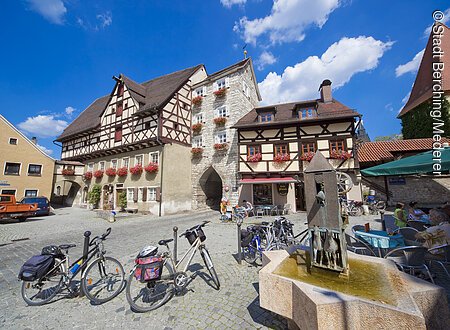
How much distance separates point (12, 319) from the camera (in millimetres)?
2943

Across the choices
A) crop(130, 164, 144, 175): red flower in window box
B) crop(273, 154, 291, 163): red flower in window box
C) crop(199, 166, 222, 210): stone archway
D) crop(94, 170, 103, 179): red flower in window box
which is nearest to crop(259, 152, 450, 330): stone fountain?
crop(273, 154, 291, 163): red flower in window box

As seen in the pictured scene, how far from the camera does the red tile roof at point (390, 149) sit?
13.4m

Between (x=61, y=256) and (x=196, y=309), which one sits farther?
(x=61, y=256)

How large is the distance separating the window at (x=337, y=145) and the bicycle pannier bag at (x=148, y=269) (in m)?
13.5

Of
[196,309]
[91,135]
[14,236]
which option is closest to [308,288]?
[196,309]

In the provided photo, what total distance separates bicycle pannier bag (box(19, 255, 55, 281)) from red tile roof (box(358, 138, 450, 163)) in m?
16.6

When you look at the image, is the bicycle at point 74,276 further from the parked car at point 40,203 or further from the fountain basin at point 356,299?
the parked car at point 40,203

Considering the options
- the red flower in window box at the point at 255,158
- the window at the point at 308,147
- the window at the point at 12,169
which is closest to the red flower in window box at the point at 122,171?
the window at the point at 12,169

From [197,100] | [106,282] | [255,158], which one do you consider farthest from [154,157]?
[106,282]

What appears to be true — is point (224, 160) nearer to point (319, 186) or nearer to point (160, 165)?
point (160, 165)

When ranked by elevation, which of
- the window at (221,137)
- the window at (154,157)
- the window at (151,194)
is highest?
the window at (221,137)

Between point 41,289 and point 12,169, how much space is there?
21.5 m

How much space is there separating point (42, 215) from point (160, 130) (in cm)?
1147

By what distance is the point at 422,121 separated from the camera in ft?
56.6
